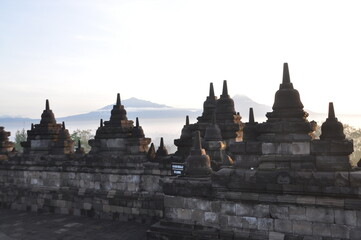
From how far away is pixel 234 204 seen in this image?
30.7ft

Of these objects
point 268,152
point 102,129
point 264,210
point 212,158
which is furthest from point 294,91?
point 102,129

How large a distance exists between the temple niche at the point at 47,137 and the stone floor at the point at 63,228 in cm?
359

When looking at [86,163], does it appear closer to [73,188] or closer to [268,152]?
[73,188]

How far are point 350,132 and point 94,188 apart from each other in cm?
5910

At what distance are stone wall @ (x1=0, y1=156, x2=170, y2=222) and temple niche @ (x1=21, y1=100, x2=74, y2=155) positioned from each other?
0.99 m

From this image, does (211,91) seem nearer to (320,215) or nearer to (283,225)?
(283,225)

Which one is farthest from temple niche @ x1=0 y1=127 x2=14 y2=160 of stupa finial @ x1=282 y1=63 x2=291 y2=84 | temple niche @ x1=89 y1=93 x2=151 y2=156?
stupa finial @ x1=282 y1=63 x2=291 y2=84

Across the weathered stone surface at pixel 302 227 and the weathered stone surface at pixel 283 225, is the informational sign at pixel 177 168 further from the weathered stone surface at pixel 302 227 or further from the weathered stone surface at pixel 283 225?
the weathered stone surface at pixel 302 227

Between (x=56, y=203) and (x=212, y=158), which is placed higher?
(x=212, y=158)

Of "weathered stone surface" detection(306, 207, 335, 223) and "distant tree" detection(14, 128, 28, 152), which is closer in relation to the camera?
"weathered stone surface" detection(306, 207, 335, 223)

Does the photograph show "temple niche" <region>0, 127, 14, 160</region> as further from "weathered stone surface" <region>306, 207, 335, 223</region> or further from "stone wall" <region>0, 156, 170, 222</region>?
"weathered stone surface" <region>306, 207, 335, 223</region>

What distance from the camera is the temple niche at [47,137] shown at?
59.0 feet

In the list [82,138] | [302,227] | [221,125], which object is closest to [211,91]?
[221,125]

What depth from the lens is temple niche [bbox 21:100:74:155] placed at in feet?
59.0
